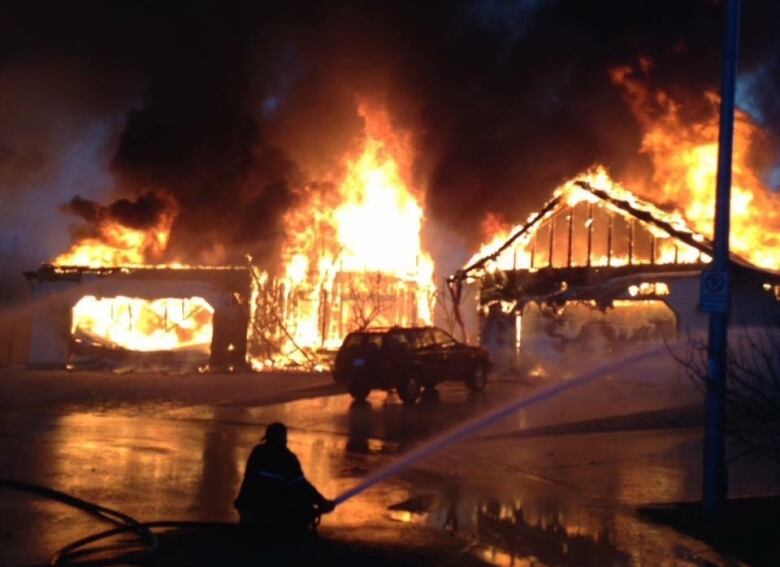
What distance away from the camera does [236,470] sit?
12625 millimetres

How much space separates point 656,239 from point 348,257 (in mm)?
14013

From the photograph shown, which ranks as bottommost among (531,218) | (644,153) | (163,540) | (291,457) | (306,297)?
(163,540)

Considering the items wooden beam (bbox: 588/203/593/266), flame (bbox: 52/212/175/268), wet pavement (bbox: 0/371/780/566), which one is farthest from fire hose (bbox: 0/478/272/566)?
flame (bbox: 52/212/175/268)

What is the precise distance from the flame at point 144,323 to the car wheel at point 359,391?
39.5ft

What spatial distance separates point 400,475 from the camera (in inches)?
497

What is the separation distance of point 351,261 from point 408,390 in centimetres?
1601

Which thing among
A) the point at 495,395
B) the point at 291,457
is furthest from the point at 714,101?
the point at 291,457

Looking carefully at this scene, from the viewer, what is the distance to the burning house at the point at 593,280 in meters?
24.8

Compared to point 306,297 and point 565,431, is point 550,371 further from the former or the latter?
point 565,431

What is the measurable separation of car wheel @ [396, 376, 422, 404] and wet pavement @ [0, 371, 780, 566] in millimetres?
362

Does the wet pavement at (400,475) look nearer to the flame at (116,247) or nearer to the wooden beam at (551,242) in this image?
the wooden beam at (551,242)

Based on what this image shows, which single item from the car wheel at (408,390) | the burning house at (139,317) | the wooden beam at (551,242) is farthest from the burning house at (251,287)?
the car wheel at (408,390)

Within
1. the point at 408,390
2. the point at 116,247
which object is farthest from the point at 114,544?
the point at 116,247

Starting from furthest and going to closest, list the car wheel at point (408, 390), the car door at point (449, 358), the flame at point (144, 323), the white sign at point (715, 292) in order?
the flame at point (144, 323)
the car door at point (449, 358)
the car wheel at point (408, 390)
the white sign at point (715, 292)
